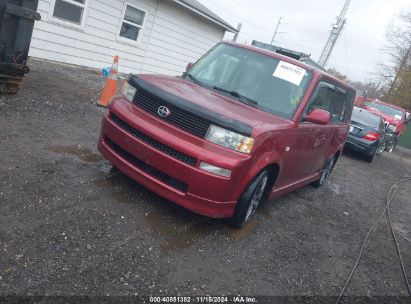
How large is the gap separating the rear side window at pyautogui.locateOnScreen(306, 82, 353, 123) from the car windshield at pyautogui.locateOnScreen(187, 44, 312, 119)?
298 millimetres

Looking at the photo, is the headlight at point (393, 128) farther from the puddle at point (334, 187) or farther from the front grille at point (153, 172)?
the front grille at point (153, 172)

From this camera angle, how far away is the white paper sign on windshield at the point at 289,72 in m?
4.61

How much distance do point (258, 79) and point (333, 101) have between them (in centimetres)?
173

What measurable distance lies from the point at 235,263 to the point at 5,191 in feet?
7.43

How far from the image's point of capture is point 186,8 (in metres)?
13.5

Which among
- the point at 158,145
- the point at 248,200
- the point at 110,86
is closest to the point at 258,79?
the point at 248,200

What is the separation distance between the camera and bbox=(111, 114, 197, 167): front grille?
3.56 metres

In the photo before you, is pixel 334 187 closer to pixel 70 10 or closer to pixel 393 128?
pixel 70 10

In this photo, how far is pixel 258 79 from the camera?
463cm

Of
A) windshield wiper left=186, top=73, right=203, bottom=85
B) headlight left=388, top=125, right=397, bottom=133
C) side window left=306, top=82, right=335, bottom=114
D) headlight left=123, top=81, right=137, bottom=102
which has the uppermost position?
side window left=306, top=82, right=335, bottom=114

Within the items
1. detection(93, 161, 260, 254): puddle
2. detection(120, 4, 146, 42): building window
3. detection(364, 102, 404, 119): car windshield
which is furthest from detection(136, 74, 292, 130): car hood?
detection(364, 102, 404, 119): car windshield

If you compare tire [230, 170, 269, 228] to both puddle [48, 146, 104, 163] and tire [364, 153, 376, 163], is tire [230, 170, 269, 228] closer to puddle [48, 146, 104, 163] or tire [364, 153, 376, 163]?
puddle [48, 146, 104, 163]

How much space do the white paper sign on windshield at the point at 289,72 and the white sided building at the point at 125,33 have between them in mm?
7059

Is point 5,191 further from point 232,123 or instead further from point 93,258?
point 232,123
